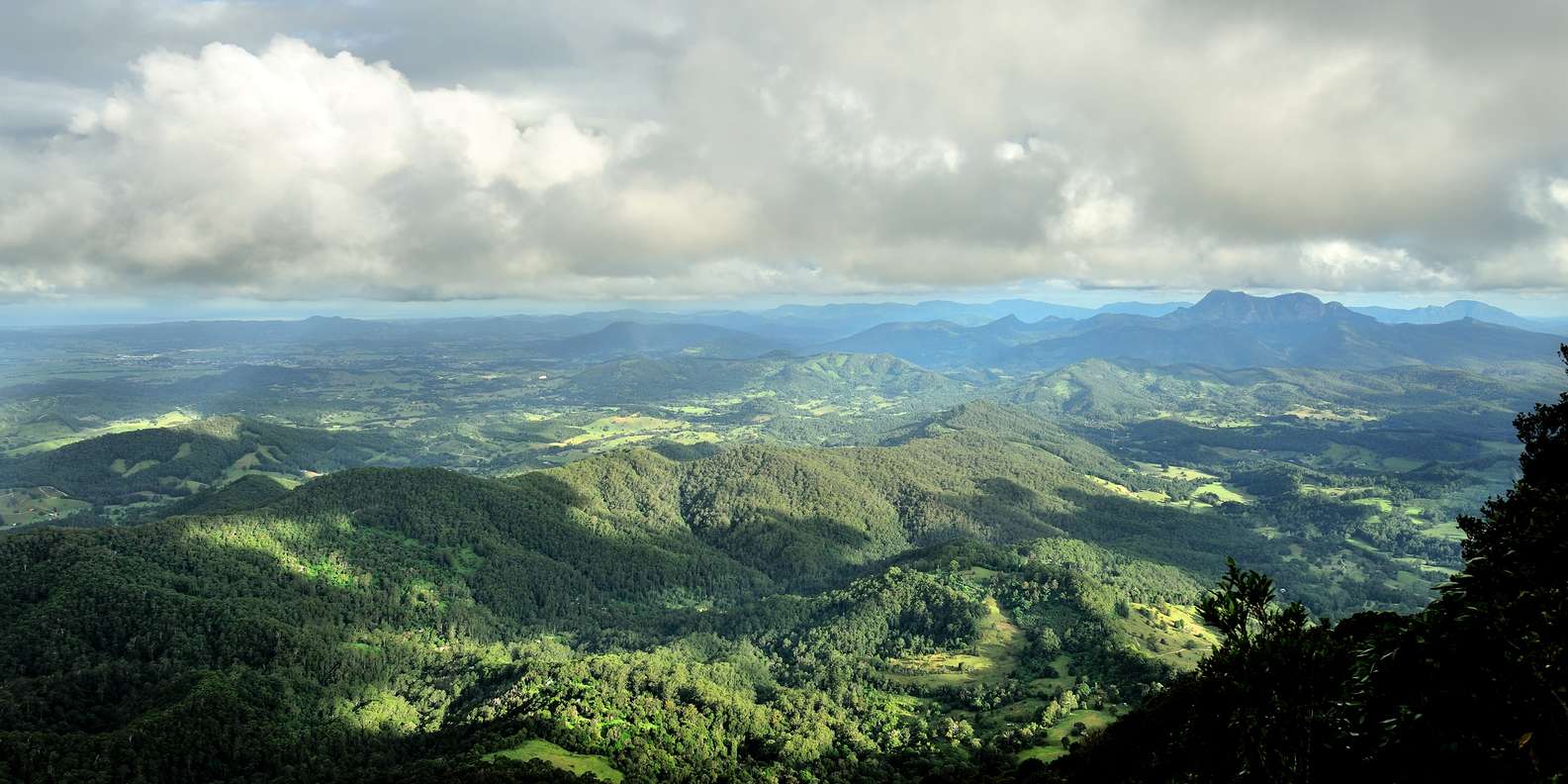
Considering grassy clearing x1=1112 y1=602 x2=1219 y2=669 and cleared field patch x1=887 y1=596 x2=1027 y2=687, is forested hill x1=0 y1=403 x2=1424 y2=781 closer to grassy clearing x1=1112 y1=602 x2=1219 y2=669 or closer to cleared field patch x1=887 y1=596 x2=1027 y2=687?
cleared field patch x1=887 y1=596 x2=1027 y2=687

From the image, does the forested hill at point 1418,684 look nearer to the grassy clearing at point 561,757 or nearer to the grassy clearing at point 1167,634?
the grassy clearing at point 561,757

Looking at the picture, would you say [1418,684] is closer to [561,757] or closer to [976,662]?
[561,757]

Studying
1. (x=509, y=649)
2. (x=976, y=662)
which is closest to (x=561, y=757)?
(x=509, y=649)

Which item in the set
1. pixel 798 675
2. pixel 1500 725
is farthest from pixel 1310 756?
pixel 798 675

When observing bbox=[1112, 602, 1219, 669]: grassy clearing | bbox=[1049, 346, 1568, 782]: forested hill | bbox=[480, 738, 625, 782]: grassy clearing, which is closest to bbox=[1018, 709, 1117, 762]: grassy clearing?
bbox=[1112, 602, 1219, 669]: grassy clearing

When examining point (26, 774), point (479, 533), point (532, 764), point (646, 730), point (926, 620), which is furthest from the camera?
point (479, 533)

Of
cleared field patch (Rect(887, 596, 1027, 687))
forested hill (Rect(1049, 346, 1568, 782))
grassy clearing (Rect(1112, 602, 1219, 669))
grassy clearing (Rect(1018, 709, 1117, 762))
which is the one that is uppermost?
forested hill (Rect(1049, 346, 1568, 782))

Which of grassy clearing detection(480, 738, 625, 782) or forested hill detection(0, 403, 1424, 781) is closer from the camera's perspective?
grassy clearing detection(480, 738, 625, 782)

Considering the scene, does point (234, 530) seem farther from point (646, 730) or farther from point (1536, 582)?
point (1536, 582)
